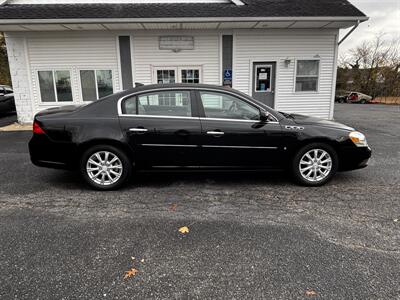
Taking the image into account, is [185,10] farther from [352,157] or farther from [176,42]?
[352,157]

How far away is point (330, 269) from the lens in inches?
98.9

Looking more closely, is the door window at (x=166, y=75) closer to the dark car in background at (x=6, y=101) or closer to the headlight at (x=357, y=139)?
the headlight at (x=357, y=139)

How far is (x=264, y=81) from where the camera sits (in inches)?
436

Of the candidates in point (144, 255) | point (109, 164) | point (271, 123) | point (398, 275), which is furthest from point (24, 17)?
point (398, 275)

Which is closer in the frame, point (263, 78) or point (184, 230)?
point (184, 230)

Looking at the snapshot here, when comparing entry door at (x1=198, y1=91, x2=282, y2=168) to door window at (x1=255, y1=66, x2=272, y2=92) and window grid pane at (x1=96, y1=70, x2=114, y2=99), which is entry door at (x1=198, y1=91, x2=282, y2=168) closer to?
door window at (x1=255, y1=66, x2=272, y2=92)

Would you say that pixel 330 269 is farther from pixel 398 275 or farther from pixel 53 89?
pixel 53 89

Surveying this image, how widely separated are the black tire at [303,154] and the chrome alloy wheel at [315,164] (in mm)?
34

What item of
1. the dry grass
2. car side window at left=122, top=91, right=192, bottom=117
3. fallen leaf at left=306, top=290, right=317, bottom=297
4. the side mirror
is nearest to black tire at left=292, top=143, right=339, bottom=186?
the side mirror

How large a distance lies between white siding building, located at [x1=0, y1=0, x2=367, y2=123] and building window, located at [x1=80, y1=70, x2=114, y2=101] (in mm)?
35

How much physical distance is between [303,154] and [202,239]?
2.23 meters

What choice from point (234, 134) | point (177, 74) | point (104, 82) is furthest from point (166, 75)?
point (234, 134)

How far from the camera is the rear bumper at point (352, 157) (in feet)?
14.4

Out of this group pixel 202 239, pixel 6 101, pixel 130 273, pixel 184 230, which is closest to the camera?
pixel 130 273
